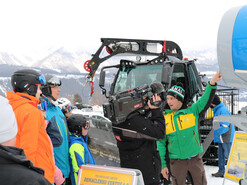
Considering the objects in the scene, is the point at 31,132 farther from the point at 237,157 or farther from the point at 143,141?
the point at 237,157

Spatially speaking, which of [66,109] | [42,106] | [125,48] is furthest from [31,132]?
[125,48]

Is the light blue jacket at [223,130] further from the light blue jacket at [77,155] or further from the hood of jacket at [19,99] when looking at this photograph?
the hood of jacket at [19,99]

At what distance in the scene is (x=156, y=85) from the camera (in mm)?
3154

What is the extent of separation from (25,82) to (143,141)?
143 centimetres

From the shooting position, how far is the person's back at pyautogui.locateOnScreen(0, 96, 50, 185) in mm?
1252

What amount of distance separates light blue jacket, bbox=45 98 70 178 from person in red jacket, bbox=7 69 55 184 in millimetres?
604

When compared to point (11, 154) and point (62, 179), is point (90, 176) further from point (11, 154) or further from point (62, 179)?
point (62, 179)

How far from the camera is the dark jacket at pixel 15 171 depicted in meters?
1.25

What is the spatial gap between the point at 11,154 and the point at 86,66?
24.1 ft

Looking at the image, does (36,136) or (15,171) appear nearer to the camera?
(15,171)

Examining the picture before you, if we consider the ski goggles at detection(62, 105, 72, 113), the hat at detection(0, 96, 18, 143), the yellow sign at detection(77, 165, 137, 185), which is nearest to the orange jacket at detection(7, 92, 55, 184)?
Answer: the yellow sign at detection(77, 165, 137, 185)

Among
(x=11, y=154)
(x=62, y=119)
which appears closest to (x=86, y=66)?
(x=62, y=119)

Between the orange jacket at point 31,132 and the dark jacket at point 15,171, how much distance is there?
51.4 inches

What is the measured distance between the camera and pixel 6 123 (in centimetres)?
140
